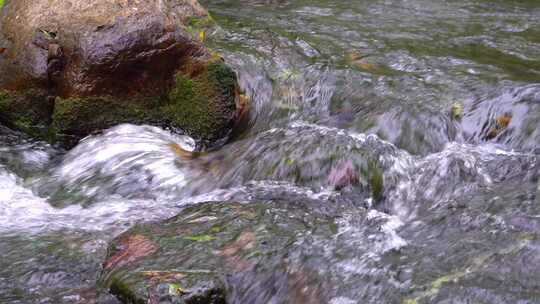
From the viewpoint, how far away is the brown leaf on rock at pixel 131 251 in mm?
3687

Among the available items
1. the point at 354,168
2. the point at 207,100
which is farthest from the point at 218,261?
the point at 207,100

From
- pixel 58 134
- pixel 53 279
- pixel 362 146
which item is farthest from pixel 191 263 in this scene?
pixel 58 134

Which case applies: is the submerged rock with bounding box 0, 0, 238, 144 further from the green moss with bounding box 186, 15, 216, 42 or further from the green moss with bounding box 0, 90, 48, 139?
the green moss with bounding box 186, 15, 216, 42

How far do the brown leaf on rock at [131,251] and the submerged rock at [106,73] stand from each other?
2055 millimetres

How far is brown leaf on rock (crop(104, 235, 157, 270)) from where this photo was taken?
3.69 metres

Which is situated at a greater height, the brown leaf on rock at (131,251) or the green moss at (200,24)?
the green moss at (200,24)

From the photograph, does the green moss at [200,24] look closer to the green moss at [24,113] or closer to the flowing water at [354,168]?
the flowing water at [354,168]

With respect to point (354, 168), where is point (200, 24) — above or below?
above

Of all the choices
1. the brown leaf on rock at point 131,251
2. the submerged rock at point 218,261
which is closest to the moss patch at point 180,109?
the submerged rock at point 218,261

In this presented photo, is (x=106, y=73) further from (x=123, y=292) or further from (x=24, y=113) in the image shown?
(x=123, y=292)

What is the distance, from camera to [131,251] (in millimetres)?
3762

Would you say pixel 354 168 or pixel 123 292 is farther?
pixel 354 168

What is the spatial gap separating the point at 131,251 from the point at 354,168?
1871 mm

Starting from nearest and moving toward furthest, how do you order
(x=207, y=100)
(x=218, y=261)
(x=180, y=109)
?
1. (x=218, y=261)
2. (x=207, y=100)
3. (x=180, y=109)
